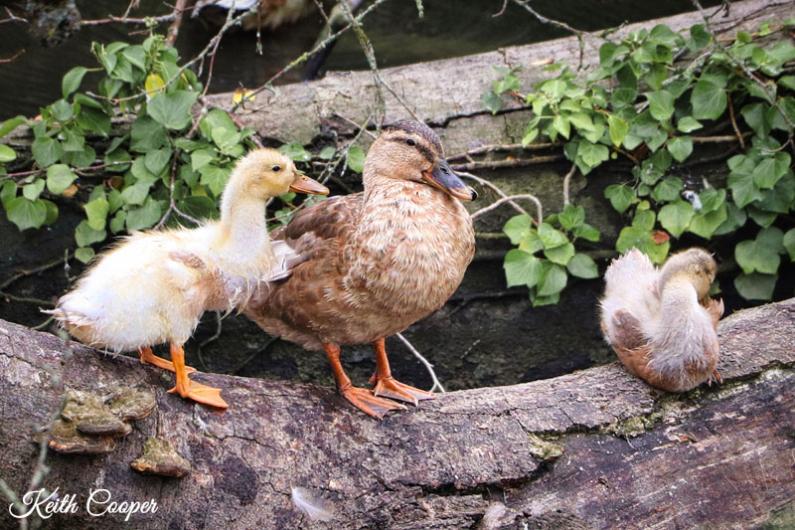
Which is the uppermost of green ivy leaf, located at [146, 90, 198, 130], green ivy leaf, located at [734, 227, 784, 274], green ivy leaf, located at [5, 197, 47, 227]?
green ivy leaf, located at [146, 90, 198, 130]

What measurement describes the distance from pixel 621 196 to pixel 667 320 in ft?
4.08

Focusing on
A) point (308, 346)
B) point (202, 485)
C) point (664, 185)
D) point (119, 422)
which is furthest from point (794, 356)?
point (119, 422)

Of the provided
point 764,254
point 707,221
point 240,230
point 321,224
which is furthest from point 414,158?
point 764,254

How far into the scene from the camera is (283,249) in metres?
3.62

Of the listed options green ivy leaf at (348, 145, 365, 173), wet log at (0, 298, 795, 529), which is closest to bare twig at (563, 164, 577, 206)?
green ivy leaf at (348, 145, 365, 173)

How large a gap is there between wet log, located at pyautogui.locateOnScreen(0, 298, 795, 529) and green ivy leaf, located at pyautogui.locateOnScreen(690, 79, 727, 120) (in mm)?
1492

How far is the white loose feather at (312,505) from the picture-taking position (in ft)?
9.59

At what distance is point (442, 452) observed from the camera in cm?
316

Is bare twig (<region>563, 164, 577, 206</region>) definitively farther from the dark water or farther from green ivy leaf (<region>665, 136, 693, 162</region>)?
the dark water

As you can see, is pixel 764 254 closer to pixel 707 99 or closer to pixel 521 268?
pixel 707 99

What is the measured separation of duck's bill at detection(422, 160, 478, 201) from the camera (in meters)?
3.46

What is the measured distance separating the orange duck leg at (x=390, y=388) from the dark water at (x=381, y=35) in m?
3.13

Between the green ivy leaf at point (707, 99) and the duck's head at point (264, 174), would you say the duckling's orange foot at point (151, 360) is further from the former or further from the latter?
the green ivy leaf at point (707, 99)

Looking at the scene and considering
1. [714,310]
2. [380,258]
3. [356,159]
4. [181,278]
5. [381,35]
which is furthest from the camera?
[381,35]
